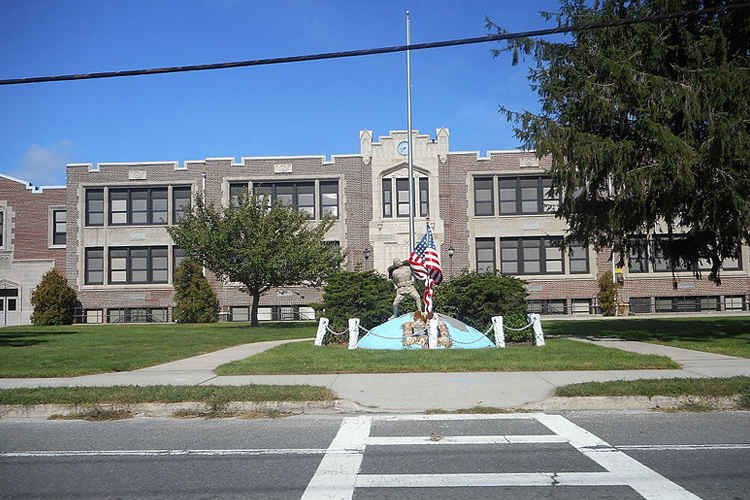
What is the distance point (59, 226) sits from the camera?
42.2 m

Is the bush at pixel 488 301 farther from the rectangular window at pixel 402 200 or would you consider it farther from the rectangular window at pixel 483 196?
the rectangular window at pixel 483 196

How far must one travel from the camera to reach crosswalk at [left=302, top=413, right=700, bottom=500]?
486 cm

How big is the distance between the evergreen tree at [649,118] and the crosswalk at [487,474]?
453 inches

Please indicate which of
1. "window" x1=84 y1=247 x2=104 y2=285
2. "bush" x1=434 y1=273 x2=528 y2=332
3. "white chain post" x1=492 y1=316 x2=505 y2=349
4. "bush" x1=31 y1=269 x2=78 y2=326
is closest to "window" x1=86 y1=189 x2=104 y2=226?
"window" x1=84 y1=247 x2=104 y2=285

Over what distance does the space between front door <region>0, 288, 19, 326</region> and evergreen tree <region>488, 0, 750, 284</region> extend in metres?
35.5

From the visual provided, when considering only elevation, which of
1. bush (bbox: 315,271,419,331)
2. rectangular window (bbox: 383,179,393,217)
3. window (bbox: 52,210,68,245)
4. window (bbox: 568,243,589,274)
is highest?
rectangular window (bbox: 383,179,393,217)

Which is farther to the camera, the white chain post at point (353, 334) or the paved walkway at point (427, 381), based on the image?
the white chain post at point (353, 334)

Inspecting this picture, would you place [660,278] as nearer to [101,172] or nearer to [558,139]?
[558,139]

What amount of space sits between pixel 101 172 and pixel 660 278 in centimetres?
3507

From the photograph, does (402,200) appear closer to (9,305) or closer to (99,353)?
(99,353)

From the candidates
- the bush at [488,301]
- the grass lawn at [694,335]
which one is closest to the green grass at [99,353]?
the bush at [488,301]

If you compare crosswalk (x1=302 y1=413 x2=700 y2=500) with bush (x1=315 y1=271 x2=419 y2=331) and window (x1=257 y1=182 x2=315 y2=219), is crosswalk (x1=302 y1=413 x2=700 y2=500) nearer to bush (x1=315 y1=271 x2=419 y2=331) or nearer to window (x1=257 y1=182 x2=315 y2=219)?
bush (x1=315 y1=271 x2=419 y2=331)

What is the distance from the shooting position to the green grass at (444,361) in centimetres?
1160

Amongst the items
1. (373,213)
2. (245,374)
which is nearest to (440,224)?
(373,213)
